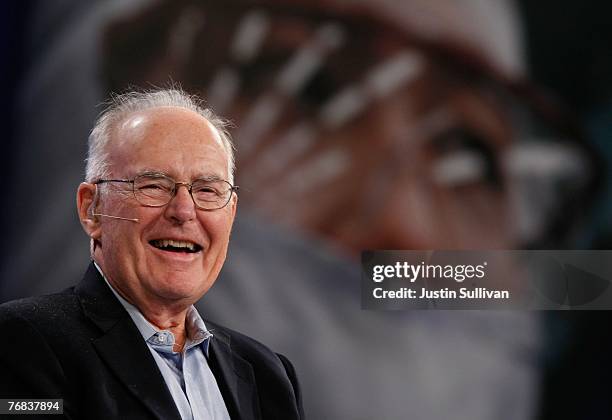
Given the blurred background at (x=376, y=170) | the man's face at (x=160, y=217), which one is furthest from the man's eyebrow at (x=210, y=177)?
the blurred background at (x=376, y=170)

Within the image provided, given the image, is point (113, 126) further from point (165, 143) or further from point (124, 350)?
point (124, 350)

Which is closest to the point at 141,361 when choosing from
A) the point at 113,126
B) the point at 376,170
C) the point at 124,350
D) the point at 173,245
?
the point at 124,350

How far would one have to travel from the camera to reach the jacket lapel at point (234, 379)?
1.37 meters

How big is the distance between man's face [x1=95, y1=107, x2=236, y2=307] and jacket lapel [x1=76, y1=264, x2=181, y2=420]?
4cm

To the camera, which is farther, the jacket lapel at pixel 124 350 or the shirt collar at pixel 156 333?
the shirt collar at pixel 156 333

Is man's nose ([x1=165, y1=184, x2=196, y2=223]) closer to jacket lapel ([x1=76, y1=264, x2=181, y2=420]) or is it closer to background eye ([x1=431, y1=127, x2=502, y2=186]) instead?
jacket lapel ([x1=76, y1=264, x2=181, y2=420])

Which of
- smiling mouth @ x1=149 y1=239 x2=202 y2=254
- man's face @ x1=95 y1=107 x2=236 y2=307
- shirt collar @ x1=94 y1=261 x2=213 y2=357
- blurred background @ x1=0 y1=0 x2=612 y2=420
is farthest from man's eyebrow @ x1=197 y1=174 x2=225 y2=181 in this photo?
blurred background @ x1=0 y1=0 x2=612 y2=420

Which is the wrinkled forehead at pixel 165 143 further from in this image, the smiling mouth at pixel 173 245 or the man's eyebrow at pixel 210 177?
the smiling mouth at pixel 173 245

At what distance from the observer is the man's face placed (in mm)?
1325

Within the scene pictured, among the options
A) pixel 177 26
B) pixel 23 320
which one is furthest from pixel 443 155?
pixel 23 320

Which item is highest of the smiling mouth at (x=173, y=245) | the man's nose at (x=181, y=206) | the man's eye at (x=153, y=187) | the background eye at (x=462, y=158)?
the background eye at (x=462, y=158)

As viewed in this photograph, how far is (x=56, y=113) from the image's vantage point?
2395mm

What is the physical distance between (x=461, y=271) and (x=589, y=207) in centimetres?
40

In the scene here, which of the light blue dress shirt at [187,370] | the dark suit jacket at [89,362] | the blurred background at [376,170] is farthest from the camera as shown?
the blurred background at [376,170]
